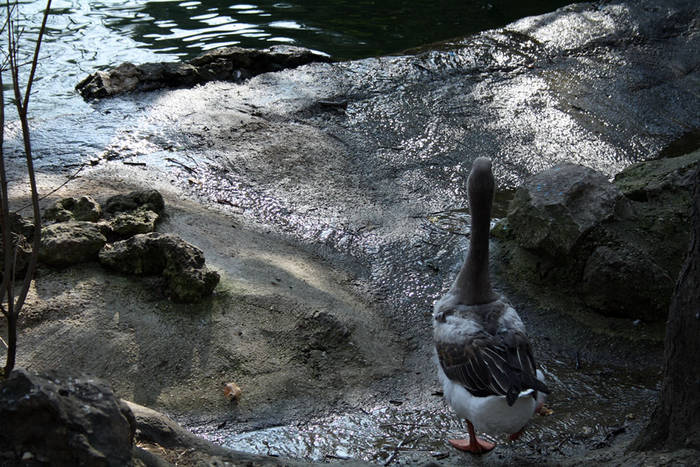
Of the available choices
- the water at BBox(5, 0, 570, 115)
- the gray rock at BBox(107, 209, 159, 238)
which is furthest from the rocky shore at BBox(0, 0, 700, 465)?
the water at BBox(5, 0, 570, 115)

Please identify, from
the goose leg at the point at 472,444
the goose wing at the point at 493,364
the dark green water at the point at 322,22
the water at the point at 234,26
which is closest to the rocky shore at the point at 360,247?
the goose leg at the point at 472,444

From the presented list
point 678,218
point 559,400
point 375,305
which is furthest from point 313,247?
point 678,218

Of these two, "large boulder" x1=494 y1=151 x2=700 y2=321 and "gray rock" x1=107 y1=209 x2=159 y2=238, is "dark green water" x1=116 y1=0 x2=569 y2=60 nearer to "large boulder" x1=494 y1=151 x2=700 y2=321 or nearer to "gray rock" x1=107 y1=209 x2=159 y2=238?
"large boulder" x1=494 y1=151 x2=700 y2=321

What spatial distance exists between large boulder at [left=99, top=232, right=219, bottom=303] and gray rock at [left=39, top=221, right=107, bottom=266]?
0.09 meters

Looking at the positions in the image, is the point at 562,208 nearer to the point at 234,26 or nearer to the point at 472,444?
the point at 472,444

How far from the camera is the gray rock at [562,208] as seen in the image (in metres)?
4.88

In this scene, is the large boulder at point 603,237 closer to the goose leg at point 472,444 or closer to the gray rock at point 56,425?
the goose leg at point 472,444

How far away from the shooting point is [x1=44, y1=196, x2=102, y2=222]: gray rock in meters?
4.62

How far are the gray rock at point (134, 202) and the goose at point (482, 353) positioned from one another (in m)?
2.37

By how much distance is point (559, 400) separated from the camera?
13.4 ft

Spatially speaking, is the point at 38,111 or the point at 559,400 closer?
the point at 559,400

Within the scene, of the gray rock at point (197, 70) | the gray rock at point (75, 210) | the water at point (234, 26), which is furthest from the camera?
the water at point (234, 26)

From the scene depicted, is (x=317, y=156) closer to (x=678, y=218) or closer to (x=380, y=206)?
(x=380, y=206)

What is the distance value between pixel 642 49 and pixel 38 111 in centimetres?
834
